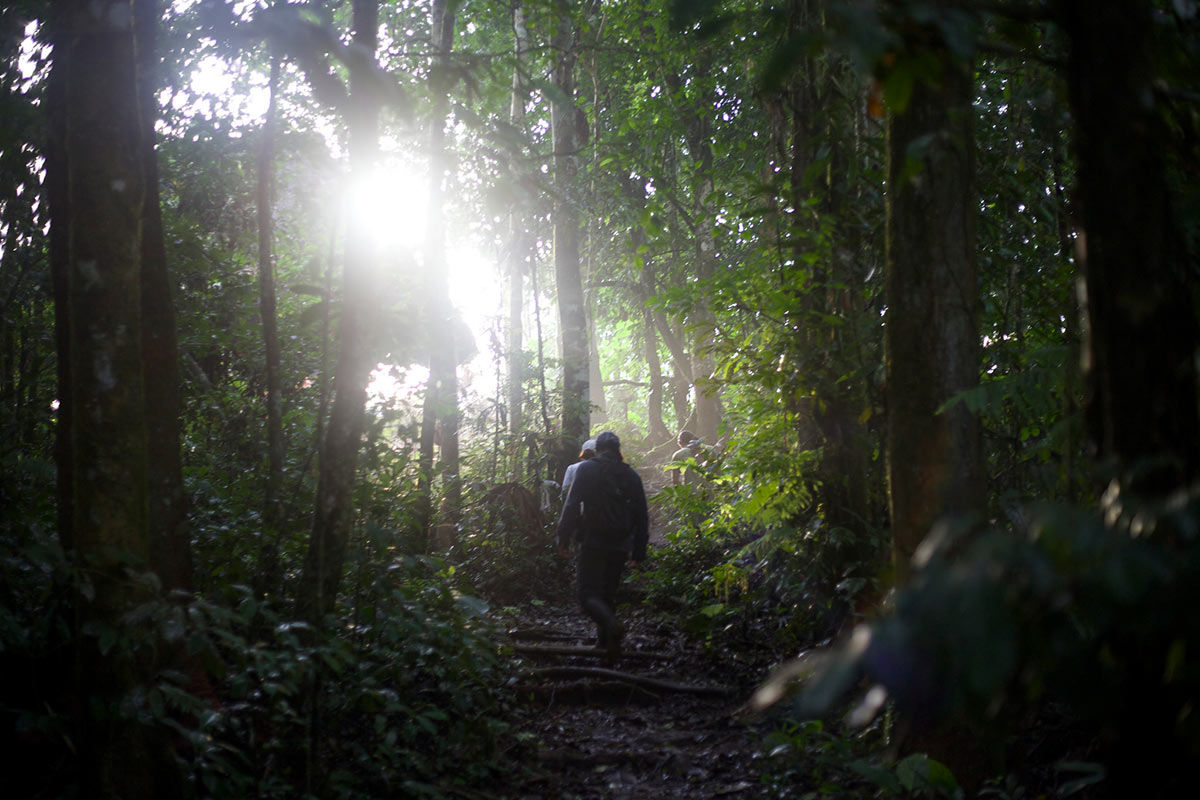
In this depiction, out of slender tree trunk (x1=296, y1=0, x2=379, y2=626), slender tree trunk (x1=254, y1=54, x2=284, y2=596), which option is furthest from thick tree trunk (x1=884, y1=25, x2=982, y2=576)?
slender tree trunk (x1=254, y1=54, x2=284, y2=596)

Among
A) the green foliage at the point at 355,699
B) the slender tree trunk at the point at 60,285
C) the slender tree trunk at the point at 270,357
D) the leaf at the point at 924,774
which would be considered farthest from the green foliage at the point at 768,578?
the slender tree trunk at the point at 60,285

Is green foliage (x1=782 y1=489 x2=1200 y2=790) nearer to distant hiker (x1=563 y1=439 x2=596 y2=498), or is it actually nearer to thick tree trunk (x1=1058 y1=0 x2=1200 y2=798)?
thick tree trunk (x1=1058 y1=0 x2=1200 y2=798)

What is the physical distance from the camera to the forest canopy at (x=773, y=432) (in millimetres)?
1447

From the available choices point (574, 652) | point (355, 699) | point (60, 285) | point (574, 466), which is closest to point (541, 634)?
point (574, 652)

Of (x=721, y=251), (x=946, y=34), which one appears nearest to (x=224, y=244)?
(x=721, y=251)

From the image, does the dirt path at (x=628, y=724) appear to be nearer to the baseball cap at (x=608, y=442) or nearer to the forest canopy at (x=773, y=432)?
the forest canopy at (x=773, y=432)

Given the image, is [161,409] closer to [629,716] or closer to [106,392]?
[106,392]

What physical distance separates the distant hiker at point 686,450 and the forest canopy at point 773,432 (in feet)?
2.08

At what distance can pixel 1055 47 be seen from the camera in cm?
486

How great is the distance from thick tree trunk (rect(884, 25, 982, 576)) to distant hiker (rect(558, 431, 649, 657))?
4.04 m

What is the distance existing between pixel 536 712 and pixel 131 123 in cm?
469

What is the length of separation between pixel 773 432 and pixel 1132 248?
16.0 ft

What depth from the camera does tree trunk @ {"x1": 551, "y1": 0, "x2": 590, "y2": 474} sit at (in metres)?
12.3

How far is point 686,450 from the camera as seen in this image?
12.0 meters
